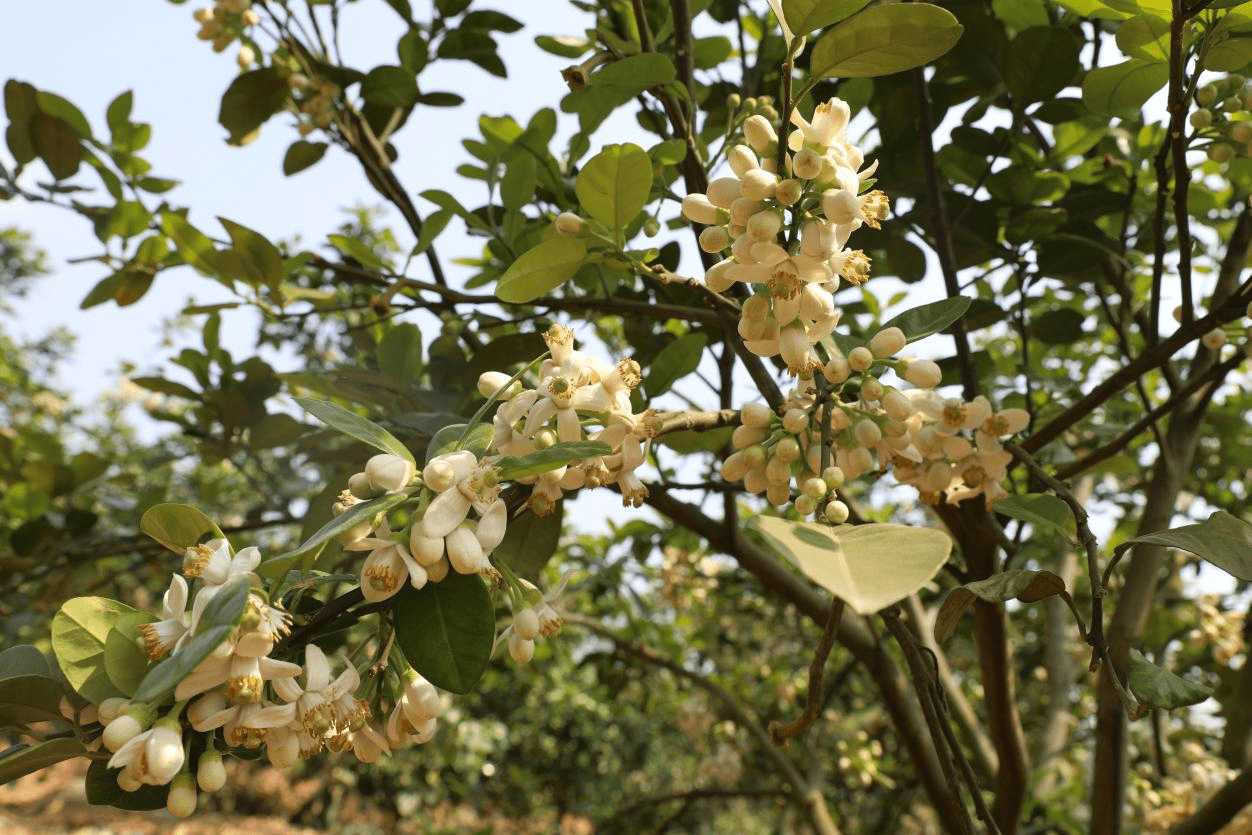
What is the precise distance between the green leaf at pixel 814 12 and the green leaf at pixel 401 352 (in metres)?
0.80

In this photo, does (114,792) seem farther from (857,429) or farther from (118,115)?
(118,115)

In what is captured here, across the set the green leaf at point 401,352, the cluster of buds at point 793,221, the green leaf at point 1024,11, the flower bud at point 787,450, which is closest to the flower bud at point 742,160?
the cluster of buds at point 793,221

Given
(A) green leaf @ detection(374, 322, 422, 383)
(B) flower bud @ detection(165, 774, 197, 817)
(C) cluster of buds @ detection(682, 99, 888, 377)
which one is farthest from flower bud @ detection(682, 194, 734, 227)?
(A) green leaf @ detection(374, 322, 422, 383)

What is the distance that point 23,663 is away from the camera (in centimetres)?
63

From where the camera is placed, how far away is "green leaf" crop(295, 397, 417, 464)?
621 millimetres

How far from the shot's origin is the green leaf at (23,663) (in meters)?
0.62

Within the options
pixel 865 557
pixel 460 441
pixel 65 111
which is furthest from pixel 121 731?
pixel 65 111

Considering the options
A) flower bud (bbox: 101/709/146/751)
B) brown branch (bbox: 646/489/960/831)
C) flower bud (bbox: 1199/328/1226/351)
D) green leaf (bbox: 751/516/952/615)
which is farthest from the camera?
brown branch (bbox: 646/489/960/831)

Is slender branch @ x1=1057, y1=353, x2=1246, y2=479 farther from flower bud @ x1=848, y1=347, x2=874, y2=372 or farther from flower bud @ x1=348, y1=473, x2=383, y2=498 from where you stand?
flower bud @ x1=348, y1=473, x2=383, y2=498

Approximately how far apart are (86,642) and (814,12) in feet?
2.23

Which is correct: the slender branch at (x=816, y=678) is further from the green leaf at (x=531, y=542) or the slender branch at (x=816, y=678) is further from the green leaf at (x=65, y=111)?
the green leaf at (x=65, y=111)

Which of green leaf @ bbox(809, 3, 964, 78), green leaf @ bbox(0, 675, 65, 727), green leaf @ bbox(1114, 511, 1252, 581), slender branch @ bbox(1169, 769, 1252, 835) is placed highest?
green leaf @ bbox(809, 3, 964, 78)

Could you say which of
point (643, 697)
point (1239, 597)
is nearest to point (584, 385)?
point (643, 697)

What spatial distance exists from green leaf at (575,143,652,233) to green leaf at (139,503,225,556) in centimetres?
40
